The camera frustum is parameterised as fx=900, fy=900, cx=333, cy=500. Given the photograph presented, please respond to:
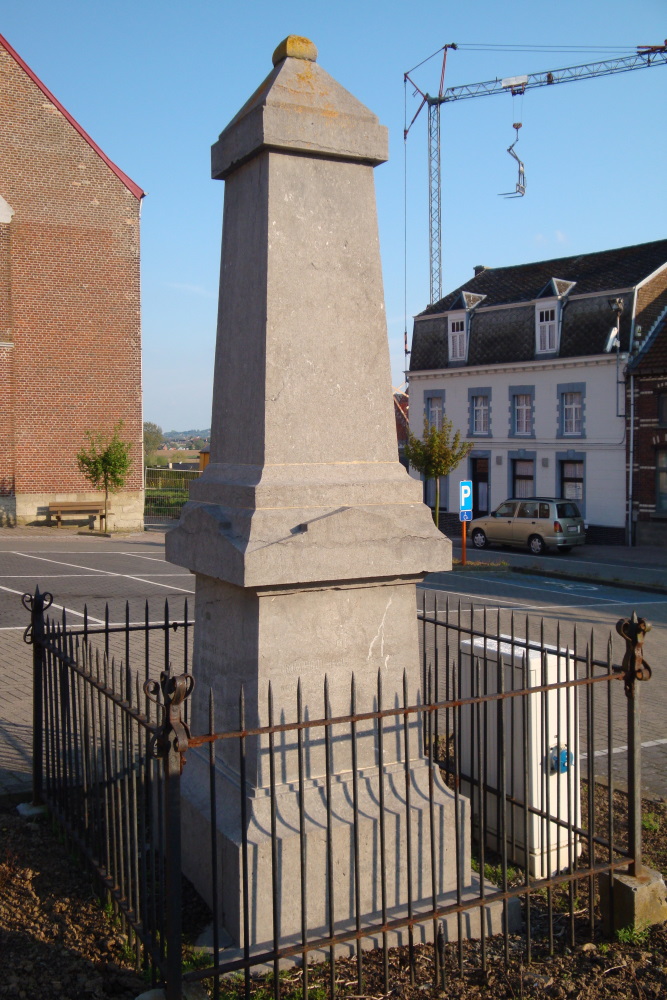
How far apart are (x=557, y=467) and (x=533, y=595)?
1501 centimetres

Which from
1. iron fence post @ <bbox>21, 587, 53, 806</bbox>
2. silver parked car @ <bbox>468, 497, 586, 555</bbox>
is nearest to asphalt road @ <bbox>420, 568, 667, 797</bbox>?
iron fence post @ <bbox>21, 587, 53, 806</bbox>

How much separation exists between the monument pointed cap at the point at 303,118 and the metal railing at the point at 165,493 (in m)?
28.7

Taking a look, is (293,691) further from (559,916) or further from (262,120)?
(262,120)

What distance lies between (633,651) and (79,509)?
85.2 ft

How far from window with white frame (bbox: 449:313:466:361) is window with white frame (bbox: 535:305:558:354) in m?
3.66

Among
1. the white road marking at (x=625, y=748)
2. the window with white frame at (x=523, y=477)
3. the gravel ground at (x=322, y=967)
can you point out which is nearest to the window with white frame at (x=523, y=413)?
the window with white frame at (x=523, y=477)

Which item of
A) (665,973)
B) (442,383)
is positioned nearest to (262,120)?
(665,973)

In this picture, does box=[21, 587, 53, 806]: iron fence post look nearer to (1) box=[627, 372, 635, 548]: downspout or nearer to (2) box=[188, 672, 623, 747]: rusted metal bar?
(2) box=[188, 672, 623, 747]: rusted metal bar

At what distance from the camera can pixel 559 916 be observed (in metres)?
4.25

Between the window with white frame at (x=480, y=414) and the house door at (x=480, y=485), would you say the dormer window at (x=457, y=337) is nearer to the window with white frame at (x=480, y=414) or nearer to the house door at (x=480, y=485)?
the window with white frame at (x=480, y=414)

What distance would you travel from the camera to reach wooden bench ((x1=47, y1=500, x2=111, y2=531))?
27797 millimetres

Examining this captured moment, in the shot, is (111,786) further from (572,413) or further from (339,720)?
(572,413)

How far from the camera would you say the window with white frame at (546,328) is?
31.8 metres

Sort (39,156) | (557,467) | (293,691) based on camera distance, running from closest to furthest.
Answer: (293,691) → (39,156) → (557,467)
